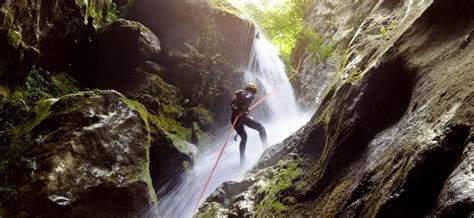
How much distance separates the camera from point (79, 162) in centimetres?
668

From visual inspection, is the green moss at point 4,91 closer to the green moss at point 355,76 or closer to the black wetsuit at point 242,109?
the black wetsuit at point 242,109

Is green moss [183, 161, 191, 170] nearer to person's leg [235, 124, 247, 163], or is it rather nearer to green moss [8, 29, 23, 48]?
person's leg [235, 124, 247, 163]

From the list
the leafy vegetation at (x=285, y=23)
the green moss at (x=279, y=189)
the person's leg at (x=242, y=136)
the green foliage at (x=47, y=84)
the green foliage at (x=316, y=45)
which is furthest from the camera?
the leafy vegetation at (x=285, y=23)

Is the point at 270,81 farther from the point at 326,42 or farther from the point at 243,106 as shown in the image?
the point at 243,106

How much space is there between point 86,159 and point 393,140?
17.9 ft

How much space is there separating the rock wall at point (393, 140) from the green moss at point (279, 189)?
20 millimetres

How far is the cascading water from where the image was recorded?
888 centimetres

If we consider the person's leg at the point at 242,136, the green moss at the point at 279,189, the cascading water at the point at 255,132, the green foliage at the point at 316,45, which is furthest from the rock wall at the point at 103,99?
the green moss at the point at 279,189

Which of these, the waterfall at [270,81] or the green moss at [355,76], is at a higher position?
the waterfall at [270,81]

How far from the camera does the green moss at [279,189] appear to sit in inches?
199

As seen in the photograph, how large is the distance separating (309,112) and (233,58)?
3519mm

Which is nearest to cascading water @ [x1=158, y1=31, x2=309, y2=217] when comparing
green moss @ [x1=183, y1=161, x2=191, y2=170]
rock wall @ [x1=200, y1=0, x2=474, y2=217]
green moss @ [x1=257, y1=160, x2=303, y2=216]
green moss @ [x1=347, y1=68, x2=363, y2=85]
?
green moss @ [x1=183, y1=161, x2=191, y2=170]

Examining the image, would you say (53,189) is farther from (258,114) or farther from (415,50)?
(258,114)

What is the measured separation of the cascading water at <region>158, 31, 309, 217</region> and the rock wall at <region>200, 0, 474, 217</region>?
2.07 meters
